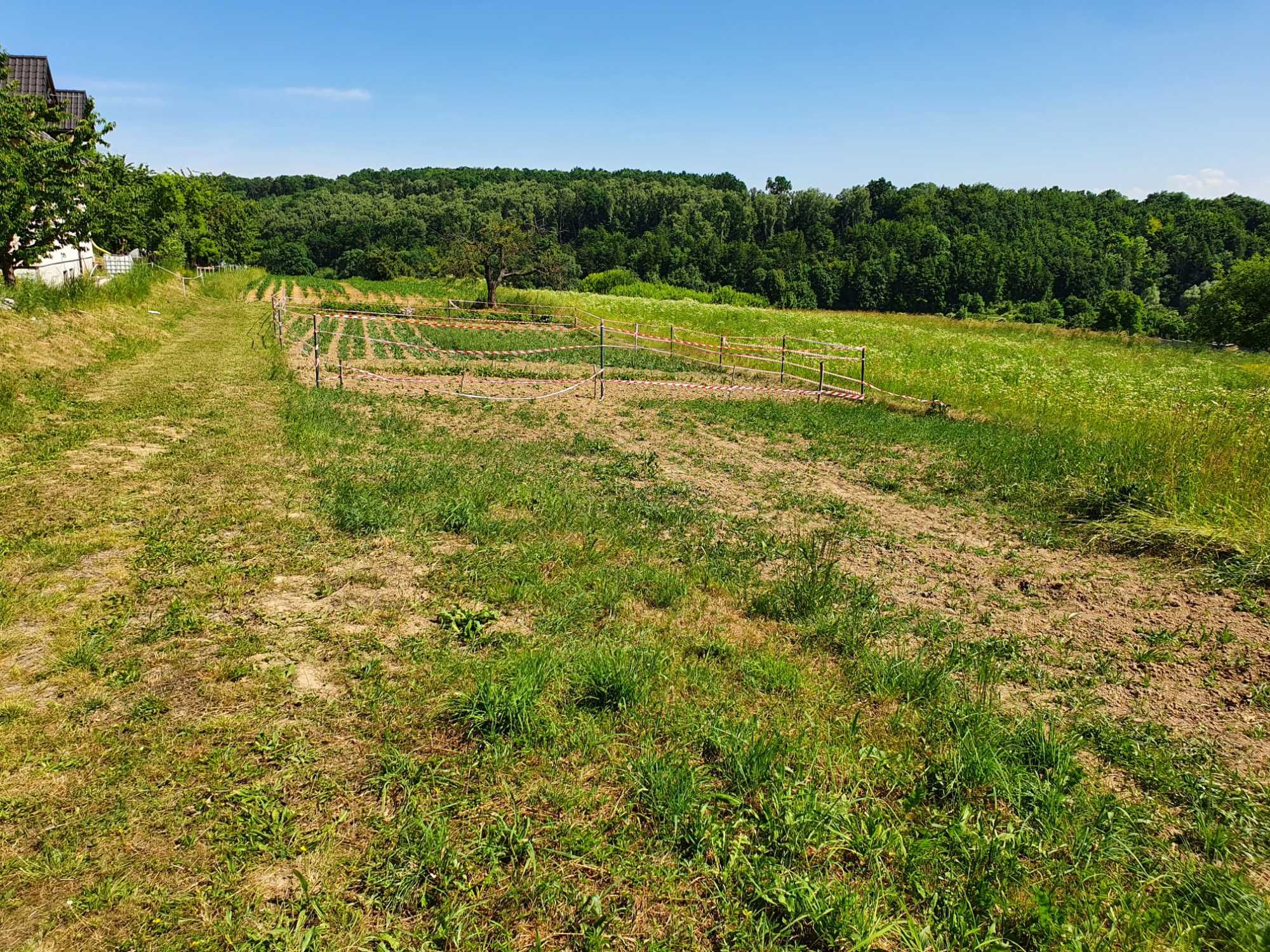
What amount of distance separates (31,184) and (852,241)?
353 feet

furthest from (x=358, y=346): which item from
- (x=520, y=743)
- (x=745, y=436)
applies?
(x=520, y=743)

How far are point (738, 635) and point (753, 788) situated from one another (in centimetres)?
191

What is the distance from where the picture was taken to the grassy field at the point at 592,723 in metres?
3.02

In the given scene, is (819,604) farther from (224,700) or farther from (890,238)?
(890,238)

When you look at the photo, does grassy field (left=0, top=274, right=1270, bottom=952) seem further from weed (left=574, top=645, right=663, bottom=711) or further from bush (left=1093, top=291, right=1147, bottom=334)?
bush (left=1093, top=291, right=1147, bottom=334)

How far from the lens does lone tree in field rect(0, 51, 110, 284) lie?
19547mm

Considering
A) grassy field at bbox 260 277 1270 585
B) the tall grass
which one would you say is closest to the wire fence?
grassy field at bbox 260 277 1270 585

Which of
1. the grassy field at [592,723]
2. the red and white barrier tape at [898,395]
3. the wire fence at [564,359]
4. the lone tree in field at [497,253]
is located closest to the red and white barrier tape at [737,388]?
the wire fence at [564,359]

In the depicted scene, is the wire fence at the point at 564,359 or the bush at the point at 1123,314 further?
the bush at the point at 1123,314

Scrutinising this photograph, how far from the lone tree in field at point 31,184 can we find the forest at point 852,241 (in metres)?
48.8

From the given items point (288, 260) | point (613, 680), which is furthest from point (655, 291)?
point (288, 260)

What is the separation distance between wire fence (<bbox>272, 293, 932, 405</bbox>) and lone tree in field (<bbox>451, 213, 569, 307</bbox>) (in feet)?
16.6

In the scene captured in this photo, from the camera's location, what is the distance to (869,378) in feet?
70.7

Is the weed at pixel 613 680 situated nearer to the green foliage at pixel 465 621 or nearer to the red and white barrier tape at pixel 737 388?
the green foliage at pixel 465 621
